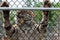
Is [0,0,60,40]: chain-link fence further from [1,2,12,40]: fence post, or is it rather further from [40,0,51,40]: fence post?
[1,2,12,40]: fence post

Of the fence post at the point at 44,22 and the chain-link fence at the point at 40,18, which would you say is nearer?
the fence post at the point at 44,22

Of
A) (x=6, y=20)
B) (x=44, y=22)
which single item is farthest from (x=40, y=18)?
(x=6, y=20)

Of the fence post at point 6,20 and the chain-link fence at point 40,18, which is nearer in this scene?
the fence post at point 6,20

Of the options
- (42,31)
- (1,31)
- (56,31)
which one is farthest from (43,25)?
(1,31)

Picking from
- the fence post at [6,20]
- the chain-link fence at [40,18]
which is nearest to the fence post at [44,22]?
the chain-link fence at [40,18]

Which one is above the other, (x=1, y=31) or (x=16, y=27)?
(x=16, y=27)

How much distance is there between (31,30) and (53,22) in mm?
338

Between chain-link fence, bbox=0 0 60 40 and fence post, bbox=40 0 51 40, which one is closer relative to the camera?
fence post, bbox=40 0 51 40

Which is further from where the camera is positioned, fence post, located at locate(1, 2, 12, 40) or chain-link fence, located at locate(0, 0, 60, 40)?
chain-link fence, located at locate(0, 0, 60, 40)

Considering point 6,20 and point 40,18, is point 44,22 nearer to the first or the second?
point 40,18

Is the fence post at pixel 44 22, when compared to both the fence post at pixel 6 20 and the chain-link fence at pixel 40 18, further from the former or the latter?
the fence post at pixel 6 20

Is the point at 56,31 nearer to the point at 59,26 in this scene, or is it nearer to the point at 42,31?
the point at 59,26

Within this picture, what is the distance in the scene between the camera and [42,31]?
88.1 inches

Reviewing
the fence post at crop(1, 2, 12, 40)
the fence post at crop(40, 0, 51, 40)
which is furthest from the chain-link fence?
the fence post at crop(1, 2, 12, 40)
